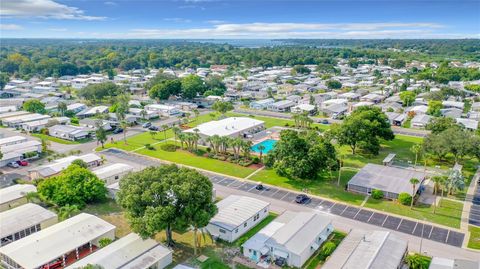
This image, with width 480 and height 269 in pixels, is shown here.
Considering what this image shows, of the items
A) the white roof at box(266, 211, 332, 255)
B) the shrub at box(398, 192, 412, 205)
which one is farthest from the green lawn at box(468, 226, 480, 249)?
the white roof at box(266, 211, 332, 255)


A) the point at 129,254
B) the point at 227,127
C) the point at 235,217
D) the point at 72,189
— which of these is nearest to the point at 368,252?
the point at 235,217

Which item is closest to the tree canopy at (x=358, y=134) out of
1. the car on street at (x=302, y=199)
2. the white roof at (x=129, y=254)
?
the car on street at (x=302, y=199)

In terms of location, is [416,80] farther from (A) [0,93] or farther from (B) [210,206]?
(A) [0,93]

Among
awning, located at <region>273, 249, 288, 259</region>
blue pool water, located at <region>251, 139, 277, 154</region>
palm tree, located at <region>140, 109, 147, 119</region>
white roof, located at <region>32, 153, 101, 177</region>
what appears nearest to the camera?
awning, located at <region>273, 249, 288, 259</region>

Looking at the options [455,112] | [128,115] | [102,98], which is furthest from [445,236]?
[102,98]

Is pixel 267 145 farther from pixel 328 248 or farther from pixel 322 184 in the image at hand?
pixel 328 248

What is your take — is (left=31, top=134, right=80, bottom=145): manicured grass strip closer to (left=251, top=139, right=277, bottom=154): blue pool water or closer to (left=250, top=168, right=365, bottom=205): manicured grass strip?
(left=251, top=139, right=277, bottom=154): blue pool water
